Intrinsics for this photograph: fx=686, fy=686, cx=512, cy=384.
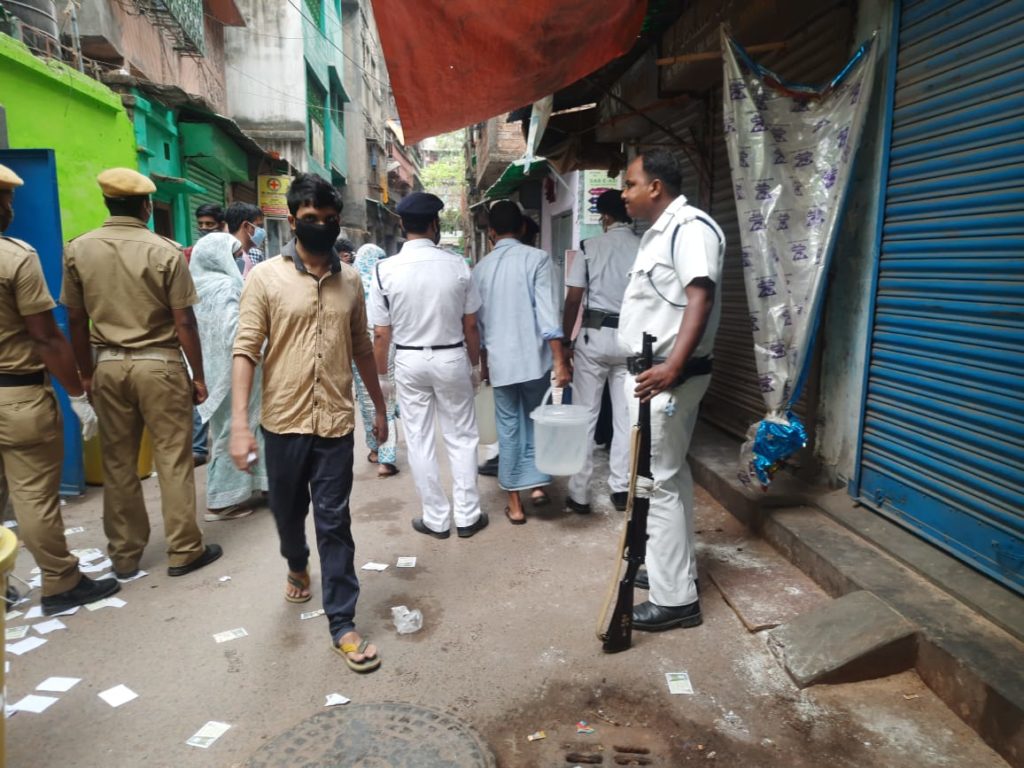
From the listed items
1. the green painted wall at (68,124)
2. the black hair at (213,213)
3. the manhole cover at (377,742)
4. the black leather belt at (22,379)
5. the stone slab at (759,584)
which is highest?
the green painted wall at (68,124)

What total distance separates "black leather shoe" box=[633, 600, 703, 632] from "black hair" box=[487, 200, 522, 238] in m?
2.55

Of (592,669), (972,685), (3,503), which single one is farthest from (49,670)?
(972,685)

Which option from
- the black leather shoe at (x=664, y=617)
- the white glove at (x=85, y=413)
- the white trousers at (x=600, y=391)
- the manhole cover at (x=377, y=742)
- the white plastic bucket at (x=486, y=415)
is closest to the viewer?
the manhole cover at (x=377, y=742)

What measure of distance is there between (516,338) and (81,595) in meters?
2.75

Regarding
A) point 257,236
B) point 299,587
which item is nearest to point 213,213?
point 257,236

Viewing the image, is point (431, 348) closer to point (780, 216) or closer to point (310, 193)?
point (310, 193)

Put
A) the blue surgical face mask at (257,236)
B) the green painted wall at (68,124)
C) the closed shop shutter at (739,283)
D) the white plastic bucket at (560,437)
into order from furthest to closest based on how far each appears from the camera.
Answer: the blue surgical face mask at (257,236), the green painted wall at (68,124), the closed shop shutter at (739,283), the white plastic bucket at (560,437)

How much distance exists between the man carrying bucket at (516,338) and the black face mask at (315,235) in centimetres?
165

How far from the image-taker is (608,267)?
4586mm

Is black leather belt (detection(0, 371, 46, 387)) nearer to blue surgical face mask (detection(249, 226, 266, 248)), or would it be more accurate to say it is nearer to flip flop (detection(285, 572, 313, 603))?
flip flop (detection(285, 572, 313, 603))

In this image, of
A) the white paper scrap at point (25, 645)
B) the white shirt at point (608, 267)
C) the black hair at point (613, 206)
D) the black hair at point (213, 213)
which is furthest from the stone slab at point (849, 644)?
the black hair at point (213, 213)

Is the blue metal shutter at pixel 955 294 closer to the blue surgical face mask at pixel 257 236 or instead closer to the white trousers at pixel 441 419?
the white trousers at pixel 441 419

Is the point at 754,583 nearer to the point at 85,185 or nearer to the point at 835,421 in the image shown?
the point at 835,421

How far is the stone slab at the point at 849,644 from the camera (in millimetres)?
2631
